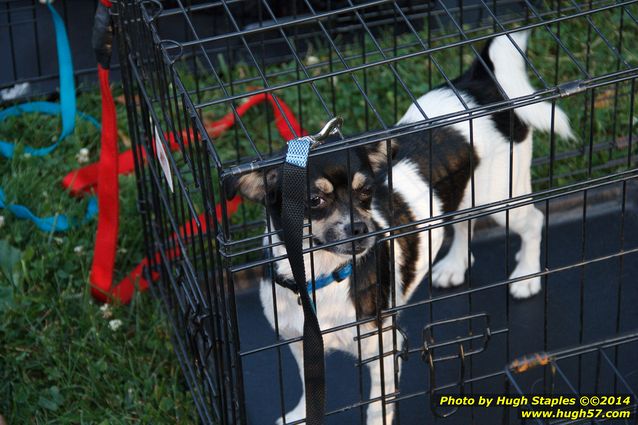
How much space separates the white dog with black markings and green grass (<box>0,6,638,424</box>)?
35cm

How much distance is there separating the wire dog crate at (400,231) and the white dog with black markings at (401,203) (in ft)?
0.19

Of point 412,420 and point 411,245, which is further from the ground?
point 411,245

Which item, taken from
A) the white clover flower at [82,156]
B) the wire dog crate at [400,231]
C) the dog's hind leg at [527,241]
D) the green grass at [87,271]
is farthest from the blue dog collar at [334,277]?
the white clover flower at [82,156]

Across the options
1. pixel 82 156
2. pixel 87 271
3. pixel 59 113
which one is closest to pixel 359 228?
pixel 87 271

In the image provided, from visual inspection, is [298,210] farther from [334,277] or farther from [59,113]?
[59,113]

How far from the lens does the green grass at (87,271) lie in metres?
3.01

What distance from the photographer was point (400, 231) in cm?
285

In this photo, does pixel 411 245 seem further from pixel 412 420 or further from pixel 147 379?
pixel 147 379

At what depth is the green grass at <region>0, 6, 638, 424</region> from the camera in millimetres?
3012

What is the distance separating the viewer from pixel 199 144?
2.12 metres

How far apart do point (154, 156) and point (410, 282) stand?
84 centimetres

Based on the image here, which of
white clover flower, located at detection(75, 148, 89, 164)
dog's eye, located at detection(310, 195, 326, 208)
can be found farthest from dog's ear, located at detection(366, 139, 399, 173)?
white clover flower, located at detection(75, 148, 89, 164)

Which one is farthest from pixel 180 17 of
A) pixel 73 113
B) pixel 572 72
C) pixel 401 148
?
pixel 401 148

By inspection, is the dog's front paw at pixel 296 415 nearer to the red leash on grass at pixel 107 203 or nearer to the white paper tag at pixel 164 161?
the red leash on grass at pixel 107 203
